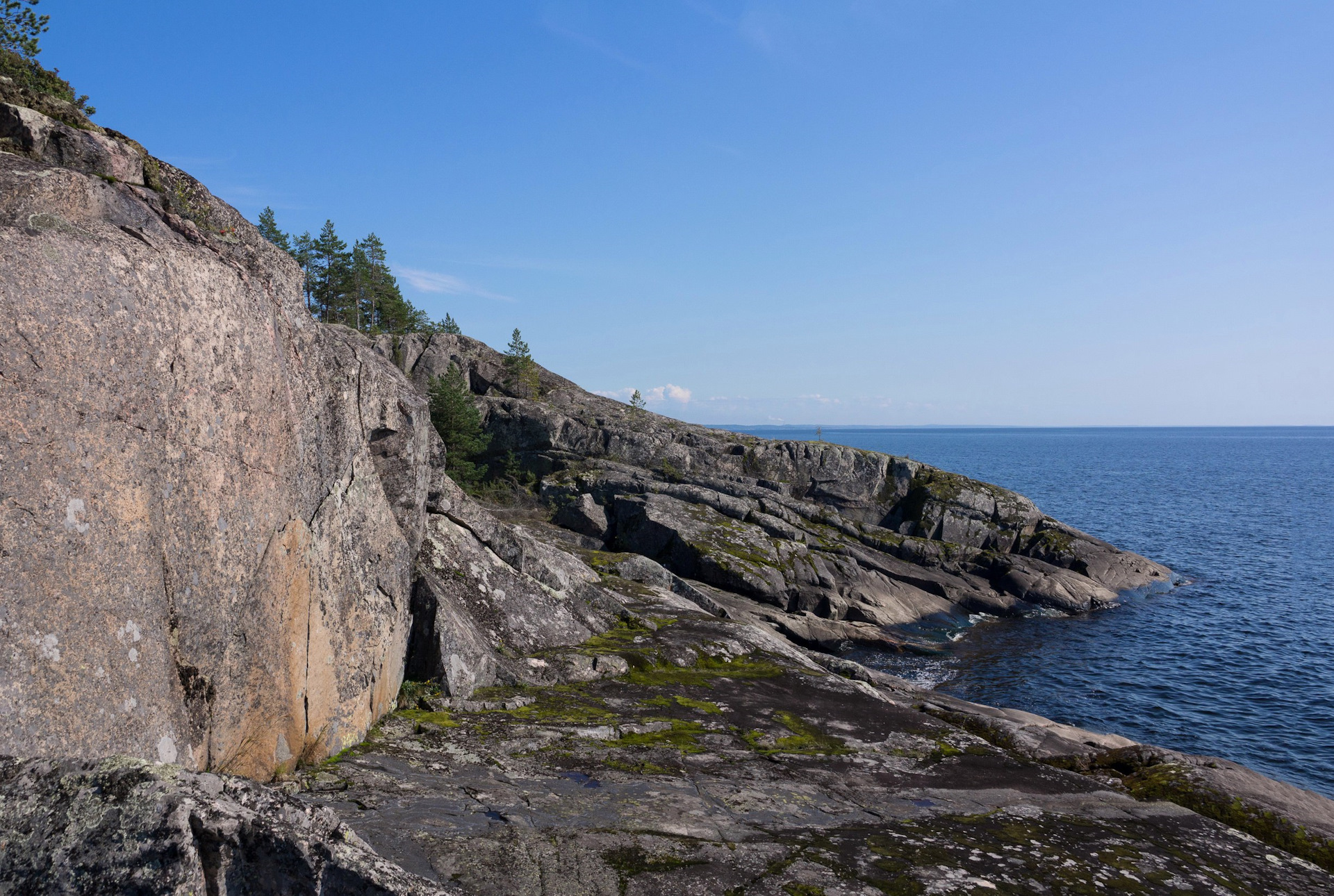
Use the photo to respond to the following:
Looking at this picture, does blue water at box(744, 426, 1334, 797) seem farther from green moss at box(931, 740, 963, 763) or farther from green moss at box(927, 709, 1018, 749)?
green moss at box(931, 740, 963, 763)

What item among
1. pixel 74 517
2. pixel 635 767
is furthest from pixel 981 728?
pixel 74 517

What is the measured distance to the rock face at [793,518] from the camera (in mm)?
51531

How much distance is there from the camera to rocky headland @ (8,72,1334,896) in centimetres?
752

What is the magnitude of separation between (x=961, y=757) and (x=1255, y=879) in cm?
563

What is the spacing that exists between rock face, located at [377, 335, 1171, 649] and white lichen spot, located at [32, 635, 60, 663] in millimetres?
41564

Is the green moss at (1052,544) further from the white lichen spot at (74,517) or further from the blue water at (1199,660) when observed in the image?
the white lichen spot at (74,517)

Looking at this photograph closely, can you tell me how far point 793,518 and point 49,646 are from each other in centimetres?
5620

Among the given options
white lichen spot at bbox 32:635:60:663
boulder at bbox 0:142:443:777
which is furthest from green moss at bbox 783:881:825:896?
white lichen spot at bbox 32:635:60:663

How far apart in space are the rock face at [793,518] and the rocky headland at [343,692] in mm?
27274

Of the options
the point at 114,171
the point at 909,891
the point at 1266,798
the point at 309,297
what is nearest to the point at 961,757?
the point at 1266,798

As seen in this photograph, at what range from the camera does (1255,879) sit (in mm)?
12117

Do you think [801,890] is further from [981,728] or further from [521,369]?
[521,369]

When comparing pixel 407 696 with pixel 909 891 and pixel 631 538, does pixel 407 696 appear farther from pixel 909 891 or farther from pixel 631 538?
pixel 631 538

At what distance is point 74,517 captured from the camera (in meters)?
8.49
